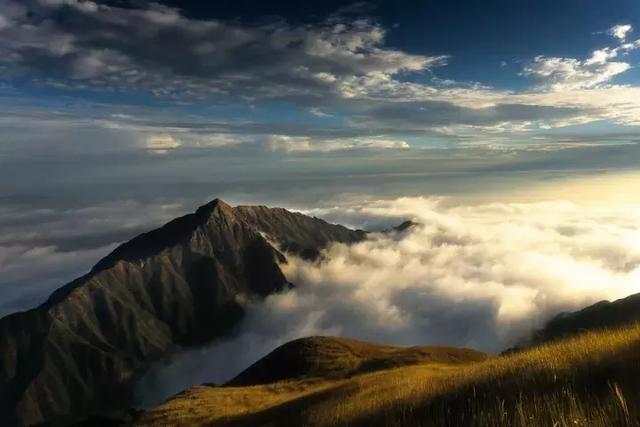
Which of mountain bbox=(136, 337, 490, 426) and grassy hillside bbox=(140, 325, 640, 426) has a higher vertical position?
grassy hillside bbox=(140, 325, 640, 426)

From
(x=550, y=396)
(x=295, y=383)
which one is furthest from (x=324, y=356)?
(x=550, y=396)

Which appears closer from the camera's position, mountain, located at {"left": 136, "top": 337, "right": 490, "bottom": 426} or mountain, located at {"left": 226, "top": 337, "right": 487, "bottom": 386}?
mountain, located at {"left": 136, "top": 337, "right": 490, "bottom": 426}

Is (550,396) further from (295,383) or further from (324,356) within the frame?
(324,356)

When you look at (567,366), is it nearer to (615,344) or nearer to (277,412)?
(615,344)

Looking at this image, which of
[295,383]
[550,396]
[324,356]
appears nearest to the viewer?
[550,396]

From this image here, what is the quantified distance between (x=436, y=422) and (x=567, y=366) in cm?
363

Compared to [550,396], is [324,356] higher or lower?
lower

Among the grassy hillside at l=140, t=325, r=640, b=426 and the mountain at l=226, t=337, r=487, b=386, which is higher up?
the grassy hillside at l=140, t=325, r=640, b=426

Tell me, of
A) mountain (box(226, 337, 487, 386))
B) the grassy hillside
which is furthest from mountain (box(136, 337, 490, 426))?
the grassy hillside

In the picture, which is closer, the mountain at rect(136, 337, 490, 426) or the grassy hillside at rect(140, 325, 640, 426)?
the grassy hillside at rect(140, 325, 640, 426)

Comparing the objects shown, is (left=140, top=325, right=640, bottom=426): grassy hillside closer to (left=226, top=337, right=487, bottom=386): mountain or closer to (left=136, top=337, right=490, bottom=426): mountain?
(left=136, top=337, right=490, bottom=426): mountain

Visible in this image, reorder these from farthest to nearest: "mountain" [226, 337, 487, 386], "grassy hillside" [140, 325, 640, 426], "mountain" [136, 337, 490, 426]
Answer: "mountain" [226, 337, 487, 386] → "mountain" [136, 337, 490, 426] → "grassy hillside" [140, 325, 640, 426]

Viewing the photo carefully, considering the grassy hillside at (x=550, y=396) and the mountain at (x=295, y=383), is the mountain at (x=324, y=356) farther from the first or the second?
the grassy hillside at (x=550, y=396)

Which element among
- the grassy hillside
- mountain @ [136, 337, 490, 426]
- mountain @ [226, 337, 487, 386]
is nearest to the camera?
the grassy hillside
